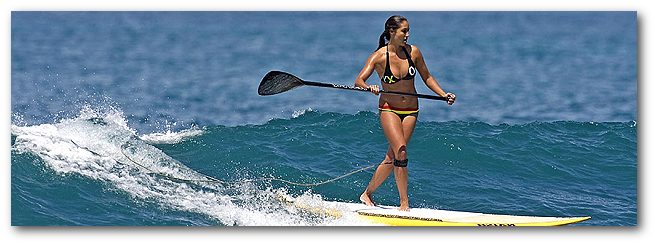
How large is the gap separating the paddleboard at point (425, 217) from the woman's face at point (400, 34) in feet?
5.90

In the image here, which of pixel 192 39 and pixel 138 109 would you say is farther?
pixel 192 39

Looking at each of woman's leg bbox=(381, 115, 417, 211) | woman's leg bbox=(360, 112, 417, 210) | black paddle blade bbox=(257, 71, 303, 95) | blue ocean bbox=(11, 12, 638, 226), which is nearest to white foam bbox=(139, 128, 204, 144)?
blue ocean bbox=(11, 12, 638, 226)

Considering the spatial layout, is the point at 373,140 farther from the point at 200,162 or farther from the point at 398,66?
the point at 398,66

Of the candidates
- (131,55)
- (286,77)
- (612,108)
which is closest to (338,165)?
(286,77)

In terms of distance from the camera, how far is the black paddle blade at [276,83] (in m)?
8.34

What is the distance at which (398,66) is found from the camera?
26.0 ft

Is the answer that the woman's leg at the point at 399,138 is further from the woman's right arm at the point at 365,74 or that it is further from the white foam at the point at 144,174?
the white foam at the point at 144,174

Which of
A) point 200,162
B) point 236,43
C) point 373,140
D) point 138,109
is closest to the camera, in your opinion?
point 200,162

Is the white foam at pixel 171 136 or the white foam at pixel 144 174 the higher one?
the white foam at pixel 171 136

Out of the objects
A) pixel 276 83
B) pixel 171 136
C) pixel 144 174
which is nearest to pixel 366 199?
pixel 276 83

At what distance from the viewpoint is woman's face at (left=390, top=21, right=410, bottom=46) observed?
782 cm

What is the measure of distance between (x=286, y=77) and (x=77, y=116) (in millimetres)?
3827

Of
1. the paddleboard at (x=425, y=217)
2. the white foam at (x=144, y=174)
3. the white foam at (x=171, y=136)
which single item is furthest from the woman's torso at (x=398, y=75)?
the white foam at (x=171, y=136)

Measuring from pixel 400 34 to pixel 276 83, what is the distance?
4.92ft
